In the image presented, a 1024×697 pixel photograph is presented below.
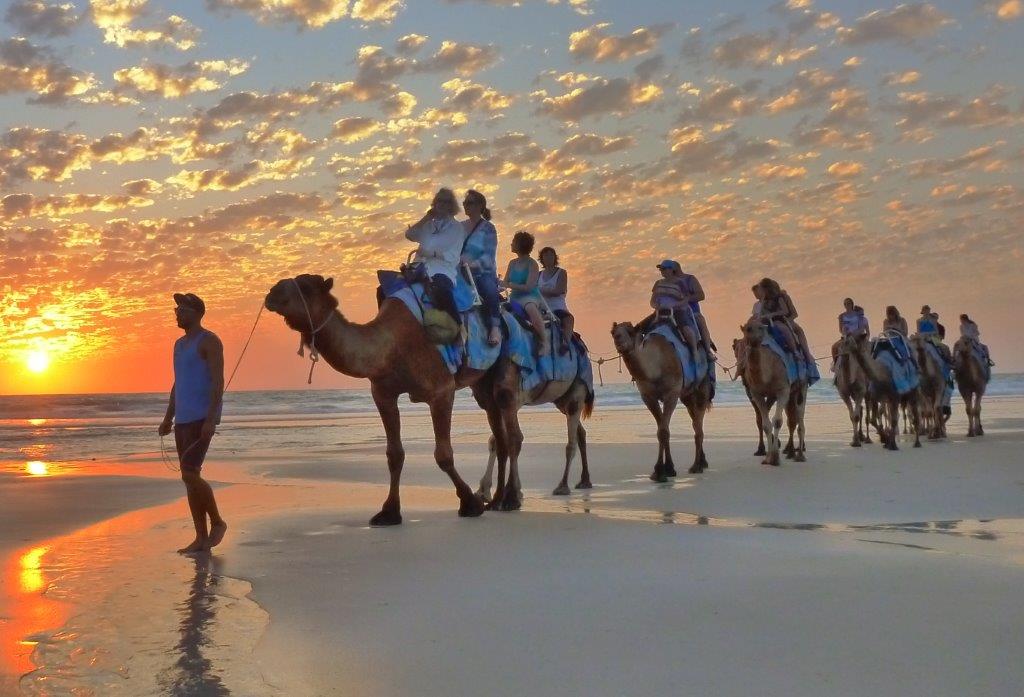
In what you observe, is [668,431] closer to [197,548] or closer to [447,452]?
[447,452]

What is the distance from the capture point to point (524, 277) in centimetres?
1262

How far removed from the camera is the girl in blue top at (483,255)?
10781mm

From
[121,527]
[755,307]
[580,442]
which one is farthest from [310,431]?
[121,527]

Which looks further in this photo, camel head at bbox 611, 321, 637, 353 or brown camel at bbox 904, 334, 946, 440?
brown camel at bbox 904, 334, 946, 440

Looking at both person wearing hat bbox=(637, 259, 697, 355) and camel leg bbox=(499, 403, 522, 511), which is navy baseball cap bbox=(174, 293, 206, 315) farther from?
person wearing hat bbox=(637, 259, 697, 355)

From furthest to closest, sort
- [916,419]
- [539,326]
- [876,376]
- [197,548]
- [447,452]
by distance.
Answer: [916,419]
[876,376]
[539,326]
[447,452]
[197,548]

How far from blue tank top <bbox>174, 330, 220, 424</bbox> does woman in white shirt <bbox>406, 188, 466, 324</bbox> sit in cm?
230

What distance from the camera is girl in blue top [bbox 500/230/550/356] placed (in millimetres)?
12532

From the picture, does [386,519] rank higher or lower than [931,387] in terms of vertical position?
lower

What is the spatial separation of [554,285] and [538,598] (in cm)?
746

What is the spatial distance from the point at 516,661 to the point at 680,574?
2230mm

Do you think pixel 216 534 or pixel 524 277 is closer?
pixel 216 534

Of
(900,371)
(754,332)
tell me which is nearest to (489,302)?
(754,332)

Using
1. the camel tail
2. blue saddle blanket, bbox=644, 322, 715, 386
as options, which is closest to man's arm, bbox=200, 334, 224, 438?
the camel tail
